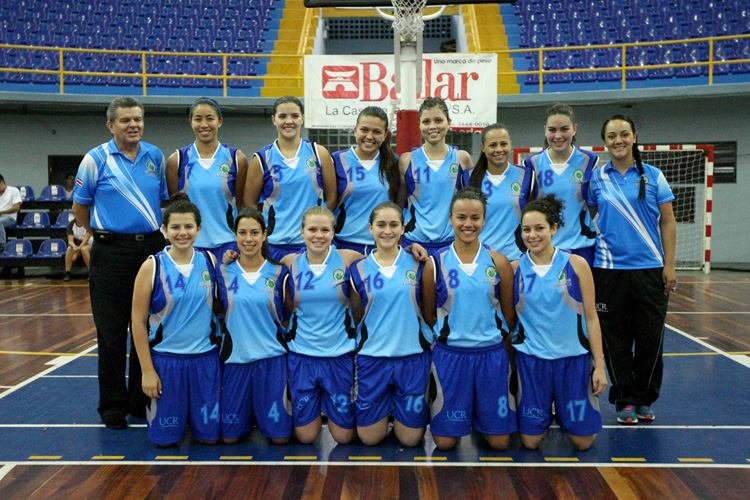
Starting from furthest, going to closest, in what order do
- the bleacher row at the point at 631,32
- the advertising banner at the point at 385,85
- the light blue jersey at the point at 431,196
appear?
the bleacher row at the point at 631,32, the advertising banner at the point at 385,85, the light blue jersey at the point at 431,196

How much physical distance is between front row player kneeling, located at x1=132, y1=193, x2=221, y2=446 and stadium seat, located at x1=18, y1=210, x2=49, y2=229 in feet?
30.7

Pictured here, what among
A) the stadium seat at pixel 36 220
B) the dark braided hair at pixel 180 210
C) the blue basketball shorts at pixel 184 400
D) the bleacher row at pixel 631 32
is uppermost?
the bleacher row at pixel 631 32

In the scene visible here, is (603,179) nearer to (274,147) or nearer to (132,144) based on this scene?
(274,147)

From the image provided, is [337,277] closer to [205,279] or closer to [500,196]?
[205,279]

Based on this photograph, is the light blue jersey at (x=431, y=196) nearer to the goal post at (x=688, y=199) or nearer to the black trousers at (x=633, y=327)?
the black trousers at (x=633, y=327)

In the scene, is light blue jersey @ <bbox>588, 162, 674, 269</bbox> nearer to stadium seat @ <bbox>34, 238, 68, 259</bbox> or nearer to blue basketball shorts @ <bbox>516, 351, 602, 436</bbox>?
blue basketball shorts @ <bbox>516, 351, 602, 436</bbox>

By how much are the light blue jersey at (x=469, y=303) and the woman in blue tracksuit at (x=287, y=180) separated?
1.04 metres

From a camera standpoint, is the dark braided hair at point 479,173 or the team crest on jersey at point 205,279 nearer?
the team crest on jersey at point 205,279

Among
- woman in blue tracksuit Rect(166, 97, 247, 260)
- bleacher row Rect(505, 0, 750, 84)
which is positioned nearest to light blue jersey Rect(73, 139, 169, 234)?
woman in blue tracksuit Rect(166, 97, 247, 260)

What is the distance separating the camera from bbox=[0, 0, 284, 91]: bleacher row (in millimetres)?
14125

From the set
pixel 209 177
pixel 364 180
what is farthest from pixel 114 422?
pixel 364 180

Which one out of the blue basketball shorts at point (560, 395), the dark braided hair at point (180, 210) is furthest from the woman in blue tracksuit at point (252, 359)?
the blue basketball shorts at point (560, 395)

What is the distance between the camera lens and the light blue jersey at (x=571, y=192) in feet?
13.0

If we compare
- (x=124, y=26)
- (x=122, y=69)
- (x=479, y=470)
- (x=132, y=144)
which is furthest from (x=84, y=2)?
(x=479, y=470)
